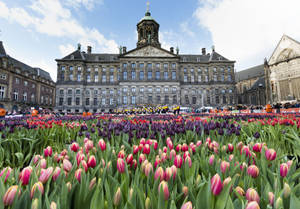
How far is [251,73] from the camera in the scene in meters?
62.9

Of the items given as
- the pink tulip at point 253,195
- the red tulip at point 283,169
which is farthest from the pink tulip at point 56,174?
the red tulip at point 283,169

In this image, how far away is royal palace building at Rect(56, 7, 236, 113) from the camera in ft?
155

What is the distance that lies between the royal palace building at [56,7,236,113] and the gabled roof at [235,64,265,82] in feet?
49.1

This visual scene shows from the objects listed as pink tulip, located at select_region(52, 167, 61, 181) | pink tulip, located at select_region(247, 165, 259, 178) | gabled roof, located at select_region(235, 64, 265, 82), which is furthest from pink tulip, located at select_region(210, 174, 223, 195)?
gabled roof, located at select_region(235, 64, 265, 82)

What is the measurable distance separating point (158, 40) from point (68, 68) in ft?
99.1

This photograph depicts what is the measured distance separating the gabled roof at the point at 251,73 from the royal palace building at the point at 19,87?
7199 centimetres

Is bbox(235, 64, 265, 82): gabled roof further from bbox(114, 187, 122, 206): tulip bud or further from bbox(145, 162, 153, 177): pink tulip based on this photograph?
bbox(114, 187, 122, 206): tulip bud

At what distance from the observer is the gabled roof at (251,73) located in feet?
192

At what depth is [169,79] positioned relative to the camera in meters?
48.6

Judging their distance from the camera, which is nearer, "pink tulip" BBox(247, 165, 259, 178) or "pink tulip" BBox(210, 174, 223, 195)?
"pink tulip" BBox(210, 174, 223, 195)

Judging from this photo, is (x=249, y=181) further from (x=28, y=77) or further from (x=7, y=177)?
(x=28, y=77)

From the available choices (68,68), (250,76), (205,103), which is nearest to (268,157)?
(205,103)

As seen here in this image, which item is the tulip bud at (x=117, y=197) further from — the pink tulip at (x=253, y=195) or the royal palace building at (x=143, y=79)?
the royal palace building at (x=143, y=79)

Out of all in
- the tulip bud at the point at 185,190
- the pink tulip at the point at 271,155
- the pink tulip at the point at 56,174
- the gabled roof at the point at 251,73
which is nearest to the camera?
the tulip bud at the point at 185,190
